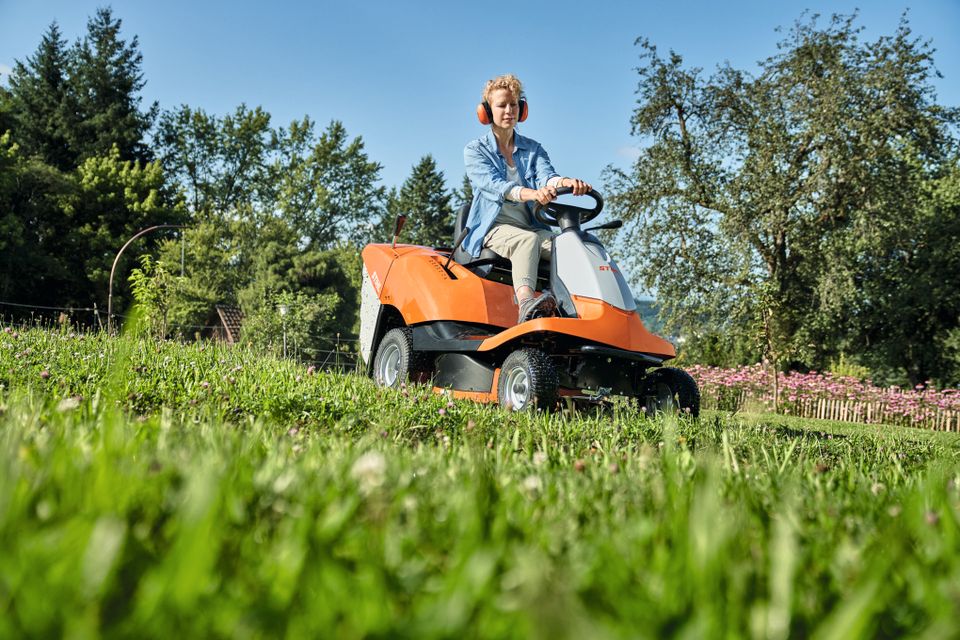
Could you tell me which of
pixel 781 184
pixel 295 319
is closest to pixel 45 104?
pixel 295 319

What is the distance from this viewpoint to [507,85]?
18.6 ft

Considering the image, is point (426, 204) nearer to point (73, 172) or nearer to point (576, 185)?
point (73, 172)

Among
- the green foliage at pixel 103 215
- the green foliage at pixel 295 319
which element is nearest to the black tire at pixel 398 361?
the green foliage at pixel 295 319

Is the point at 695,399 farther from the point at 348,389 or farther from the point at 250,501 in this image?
the point at 250,501

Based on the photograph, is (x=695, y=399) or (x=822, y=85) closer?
(x=695, y=399)

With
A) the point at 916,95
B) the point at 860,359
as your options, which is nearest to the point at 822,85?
the point at 916,95

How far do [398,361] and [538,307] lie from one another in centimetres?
185

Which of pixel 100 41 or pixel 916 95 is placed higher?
pixel 100 41

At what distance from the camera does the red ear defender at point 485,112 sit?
230 inches

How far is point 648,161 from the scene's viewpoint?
22.3m

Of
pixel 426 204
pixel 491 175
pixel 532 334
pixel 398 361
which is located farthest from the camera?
pixel 426 204

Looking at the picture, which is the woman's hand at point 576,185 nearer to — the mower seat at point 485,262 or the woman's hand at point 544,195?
the woman's hand at point 544,195

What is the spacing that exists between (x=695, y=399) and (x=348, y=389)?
2.46m

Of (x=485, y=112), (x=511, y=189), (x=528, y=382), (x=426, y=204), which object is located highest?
(x=426, y=204)
